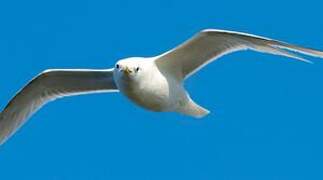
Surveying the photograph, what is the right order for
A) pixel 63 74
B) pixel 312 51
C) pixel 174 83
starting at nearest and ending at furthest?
1. pixel 312 51
2. pixel 174 83
3. pixel 63 74

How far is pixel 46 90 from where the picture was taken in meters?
15.6

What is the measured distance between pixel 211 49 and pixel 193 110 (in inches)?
39.1

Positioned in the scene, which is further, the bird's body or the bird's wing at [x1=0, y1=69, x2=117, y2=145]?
the bird's wing at [x1=0, y1=69, x2=117, y2=145]

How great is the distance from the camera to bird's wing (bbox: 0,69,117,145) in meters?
15.2

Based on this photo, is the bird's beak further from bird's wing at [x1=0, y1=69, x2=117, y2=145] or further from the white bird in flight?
bird's wing at [x1=0, y1=69, x2=117, y2=145]

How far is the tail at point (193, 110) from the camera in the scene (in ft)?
47.5

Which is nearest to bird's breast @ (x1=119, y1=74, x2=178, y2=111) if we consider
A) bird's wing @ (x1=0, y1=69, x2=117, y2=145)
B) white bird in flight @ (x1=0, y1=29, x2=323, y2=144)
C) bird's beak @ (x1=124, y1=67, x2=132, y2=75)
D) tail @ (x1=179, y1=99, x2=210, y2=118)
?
white bird in flight @ (x1=0, y1=29, x2=323, y2=144)

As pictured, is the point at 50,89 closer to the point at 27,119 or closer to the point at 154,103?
the point at 27,119

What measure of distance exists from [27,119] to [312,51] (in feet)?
15.3

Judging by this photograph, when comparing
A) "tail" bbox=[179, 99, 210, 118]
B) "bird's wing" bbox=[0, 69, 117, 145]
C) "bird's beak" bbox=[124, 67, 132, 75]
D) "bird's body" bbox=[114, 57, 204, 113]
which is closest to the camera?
"bird's beak" bbox=[124, 67, 132, 75]

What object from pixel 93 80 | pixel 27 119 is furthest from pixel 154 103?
pixel 27 119

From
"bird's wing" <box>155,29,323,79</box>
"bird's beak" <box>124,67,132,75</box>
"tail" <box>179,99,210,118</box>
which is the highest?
"bird's wing" <box>155,29,323,79</box>

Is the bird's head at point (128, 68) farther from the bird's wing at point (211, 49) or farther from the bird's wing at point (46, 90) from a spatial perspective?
the bird's wing at point (46, 90)

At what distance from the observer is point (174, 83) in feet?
46.7
